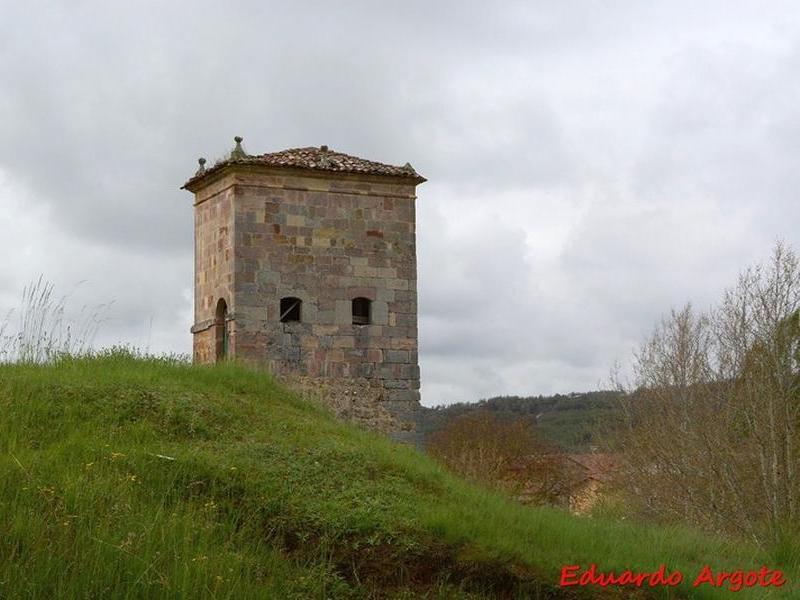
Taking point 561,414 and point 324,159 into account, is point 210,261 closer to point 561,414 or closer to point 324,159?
point 324,159

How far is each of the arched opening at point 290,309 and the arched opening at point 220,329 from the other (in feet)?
3.62

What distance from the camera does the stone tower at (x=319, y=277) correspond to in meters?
19.4

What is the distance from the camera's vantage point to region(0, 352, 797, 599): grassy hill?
7844 millimetres

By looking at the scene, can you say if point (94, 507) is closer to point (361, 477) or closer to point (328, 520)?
point (328, 520)

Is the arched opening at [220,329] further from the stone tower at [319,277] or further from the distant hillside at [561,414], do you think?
the distant hillside at [561,414]

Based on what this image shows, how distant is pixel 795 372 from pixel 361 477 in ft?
61.2

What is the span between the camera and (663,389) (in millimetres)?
34781

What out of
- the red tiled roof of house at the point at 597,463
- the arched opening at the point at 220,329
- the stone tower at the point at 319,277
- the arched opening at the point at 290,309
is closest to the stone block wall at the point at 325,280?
the stone tower at the point at 319,277

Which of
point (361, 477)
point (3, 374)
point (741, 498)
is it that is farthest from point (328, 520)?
point (741, 498)

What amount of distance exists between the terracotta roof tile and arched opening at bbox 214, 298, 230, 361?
2.57 meters

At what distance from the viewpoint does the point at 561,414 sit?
191 feet
